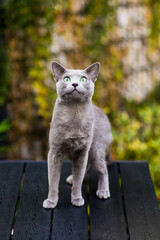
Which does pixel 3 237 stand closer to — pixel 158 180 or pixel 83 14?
pixel 158 180

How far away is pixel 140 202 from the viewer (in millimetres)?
1994

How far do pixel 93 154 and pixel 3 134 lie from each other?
213cm

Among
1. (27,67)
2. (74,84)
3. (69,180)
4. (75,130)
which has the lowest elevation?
(69,180)

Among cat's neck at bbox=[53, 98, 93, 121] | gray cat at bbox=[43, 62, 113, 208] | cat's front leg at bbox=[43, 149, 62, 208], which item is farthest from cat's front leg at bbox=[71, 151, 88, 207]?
cat's neck at bbox=[53, 98, 93, 121]

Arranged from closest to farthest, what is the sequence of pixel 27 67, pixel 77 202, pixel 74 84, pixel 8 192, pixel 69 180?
1. pixel 74 84
2. pixel 77 202
3. pixel 8 192
4. pixel 69 180
5. pixel 27 67

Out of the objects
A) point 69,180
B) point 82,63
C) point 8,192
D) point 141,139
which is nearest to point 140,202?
point 69,180

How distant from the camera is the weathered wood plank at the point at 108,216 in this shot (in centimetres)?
172

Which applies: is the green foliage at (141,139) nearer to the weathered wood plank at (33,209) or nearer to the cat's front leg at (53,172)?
the weathered wood plank at (33,209)

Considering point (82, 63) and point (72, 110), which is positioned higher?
point (72, 110)

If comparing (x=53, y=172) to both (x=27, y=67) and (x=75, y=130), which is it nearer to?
(x=75, y=130)

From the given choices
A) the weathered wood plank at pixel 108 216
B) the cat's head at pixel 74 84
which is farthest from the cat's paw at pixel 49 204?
the cat's head at pixel 74 84

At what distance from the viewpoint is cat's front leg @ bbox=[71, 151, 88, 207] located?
1.89 meters

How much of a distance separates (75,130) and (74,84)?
0.25m

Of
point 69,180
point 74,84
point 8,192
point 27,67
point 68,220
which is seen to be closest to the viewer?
point 74,84
